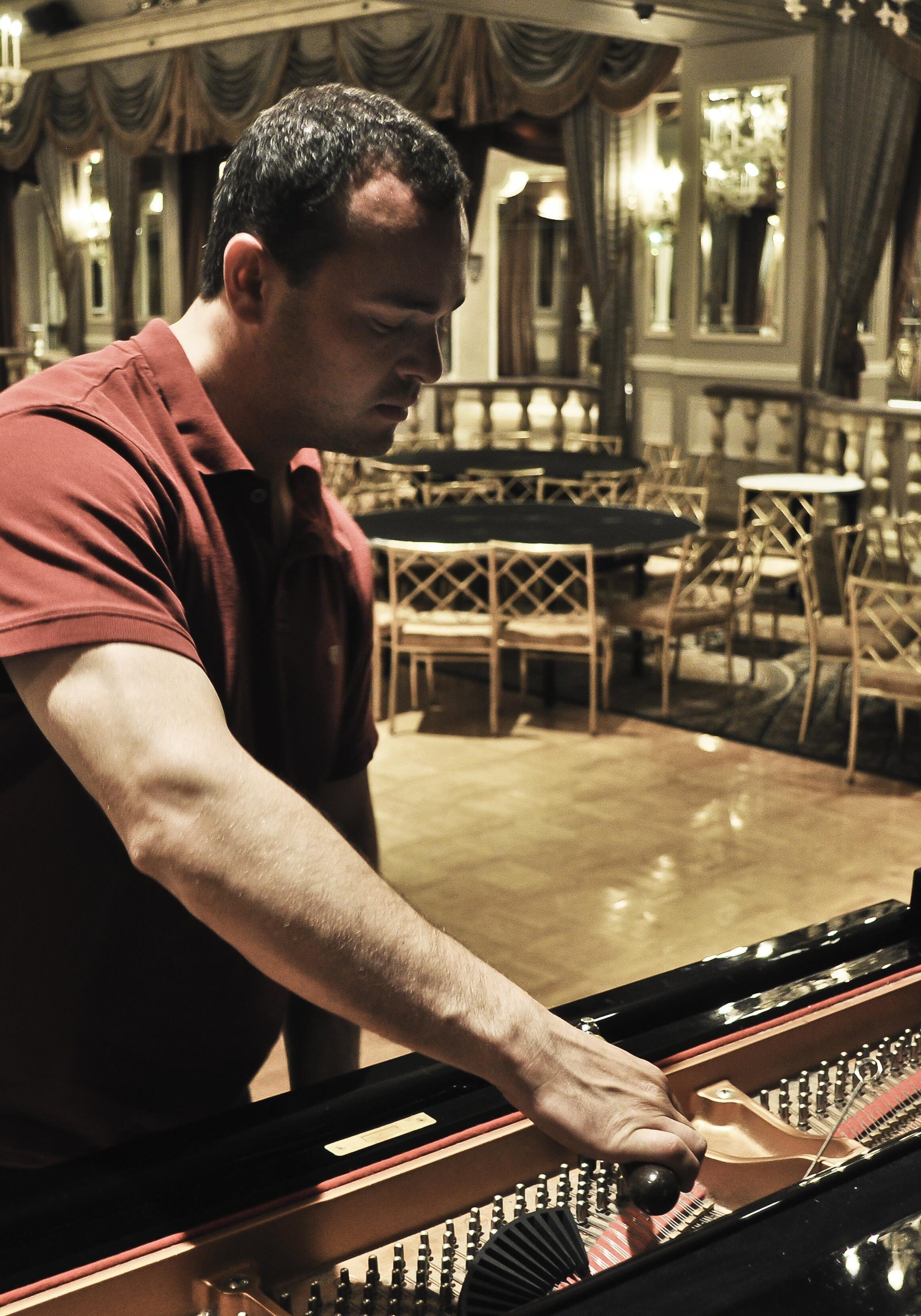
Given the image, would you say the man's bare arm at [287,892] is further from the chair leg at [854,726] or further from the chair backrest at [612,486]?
the chair backrest at [612,486]

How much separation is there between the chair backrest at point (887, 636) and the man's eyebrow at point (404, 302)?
4148 millimetres

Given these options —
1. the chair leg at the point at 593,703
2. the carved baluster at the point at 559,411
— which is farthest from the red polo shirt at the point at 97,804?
the carved baluster at the point at 559,411

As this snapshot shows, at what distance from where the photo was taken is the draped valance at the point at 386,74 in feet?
32.2

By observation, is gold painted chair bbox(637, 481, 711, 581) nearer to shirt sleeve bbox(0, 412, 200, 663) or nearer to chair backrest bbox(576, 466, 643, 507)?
chair backrest bbox(576, 466, 643, 507)

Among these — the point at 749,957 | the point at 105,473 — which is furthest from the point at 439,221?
the point at 749,957

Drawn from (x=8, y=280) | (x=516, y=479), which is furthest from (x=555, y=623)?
(x=8, y=280)

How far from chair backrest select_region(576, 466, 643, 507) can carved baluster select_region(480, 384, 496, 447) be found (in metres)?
2.38

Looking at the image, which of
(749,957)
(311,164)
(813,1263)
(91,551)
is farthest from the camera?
(749,957)

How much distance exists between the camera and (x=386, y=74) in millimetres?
10594

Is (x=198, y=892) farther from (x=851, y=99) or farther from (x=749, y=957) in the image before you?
(x=851, y=99)

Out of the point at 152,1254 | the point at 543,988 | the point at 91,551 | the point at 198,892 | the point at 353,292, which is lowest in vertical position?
the point at 543,988

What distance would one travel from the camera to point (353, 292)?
1107mm

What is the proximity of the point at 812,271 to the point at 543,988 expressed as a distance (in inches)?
272

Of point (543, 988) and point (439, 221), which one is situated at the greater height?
point (439, 221)
